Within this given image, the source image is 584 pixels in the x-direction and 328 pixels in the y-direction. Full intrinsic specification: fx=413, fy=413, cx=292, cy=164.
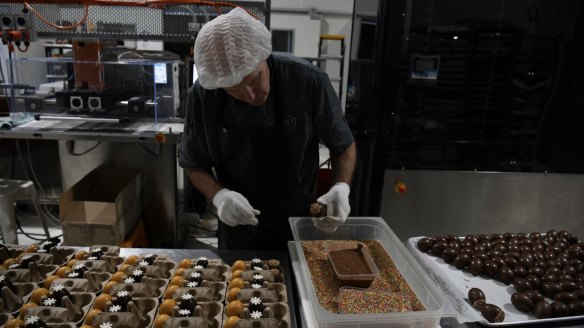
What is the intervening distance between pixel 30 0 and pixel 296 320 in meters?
2.97

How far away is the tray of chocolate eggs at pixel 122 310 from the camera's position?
3.39 ft

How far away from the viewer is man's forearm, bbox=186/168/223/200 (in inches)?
63.5

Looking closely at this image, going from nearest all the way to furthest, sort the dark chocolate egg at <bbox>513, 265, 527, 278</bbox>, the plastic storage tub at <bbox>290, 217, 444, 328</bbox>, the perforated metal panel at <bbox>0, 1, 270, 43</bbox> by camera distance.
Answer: the plastic storage tub at <bbox>290, 217, 444, 328</bbox>, the dark chocolate egg at <bbox>513, 265, 527, 278</bbox>, the perforated metal panel at <bbox>0, 1, 270, 43</bbox>

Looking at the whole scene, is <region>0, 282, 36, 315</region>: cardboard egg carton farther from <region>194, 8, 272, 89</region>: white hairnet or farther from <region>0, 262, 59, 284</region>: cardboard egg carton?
<region>194, 8, 272, 89</region>: white hairnet

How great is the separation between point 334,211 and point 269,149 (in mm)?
354

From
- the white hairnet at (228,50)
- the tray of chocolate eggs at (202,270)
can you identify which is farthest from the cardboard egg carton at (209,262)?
the white hairnet at (228,50)

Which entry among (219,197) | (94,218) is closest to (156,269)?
(219,197)

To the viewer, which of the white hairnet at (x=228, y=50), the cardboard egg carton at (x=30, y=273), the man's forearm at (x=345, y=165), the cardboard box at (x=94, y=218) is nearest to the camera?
the cardboard egg carton at (x=30, y=273)

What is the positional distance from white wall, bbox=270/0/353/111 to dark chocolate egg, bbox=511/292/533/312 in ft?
16.8

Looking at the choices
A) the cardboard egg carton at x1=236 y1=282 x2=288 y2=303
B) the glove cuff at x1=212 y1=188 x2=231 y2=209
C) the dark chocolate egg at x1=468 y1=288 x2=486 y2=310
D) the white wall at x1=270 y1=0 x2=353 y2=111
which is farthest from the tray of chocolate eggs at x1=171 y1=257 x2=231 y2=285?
the white wall at x1=270 y1=0 x2=353 y2=111

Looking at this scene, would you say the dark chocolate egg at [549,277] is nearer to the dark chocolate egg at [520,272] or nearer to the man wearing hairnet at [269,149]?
the dark chocolate egg at [520,272]

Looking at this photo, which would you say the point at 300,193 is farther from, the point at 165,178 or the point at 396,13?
the point at 165,178

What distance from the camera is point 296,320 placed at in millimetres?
1118

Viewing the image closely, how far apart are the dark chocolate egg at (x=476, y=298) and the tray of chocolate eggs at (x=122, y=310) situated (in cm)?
93
